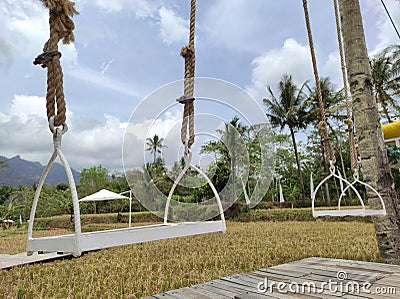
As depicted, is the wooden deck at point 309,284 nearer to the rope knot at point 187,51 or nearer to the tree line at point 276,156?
the rope knot at point 187,51

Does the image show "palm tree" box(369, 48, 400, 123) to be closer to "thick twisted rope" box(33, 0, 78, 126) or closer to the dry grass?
the dry grass

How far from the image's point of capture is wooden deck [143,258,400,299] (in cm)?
168

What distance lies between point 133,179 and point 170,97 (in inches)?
203

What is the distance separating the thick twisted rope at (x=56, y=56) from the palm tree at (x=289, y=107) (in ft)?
47.6

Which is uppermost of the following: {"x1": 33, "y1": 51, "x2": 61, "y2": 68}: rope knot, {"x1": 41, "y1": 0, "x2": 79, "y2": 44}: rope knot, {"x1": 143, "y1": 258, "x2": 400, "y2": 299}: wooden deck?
{"x1": 41, "y1": 0, "x2": 79, "y2": 44}: rope knot

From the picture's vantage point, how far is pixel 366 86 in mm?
2605

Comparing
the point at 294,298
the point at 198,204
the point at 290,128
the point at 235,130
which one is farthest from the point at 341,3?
the point at 290,128

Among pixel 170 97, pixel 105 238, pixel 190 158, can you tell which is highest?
pixel 170 97

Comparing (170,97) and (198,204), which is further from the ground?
(170,97)

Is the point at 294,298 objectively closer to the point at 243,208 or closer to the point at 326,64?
the point at 243,208

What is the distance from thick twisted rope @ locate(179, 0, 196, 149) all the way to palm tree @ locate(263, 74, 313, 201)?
550 inches

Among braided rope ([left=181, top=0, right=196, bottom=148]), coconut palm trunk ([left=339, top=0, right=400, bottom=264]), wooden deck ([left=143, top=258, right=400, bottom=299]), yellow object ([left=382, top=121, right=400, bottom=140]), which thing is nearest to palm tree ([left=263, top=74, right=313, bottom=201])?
yellow object ([left=382, top=121, right=400, bottom=140])

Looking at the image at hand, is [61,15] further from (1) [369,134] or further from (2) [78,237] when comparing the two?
(1) [369,134]

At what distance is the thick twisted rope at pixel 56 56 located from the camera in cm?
106
